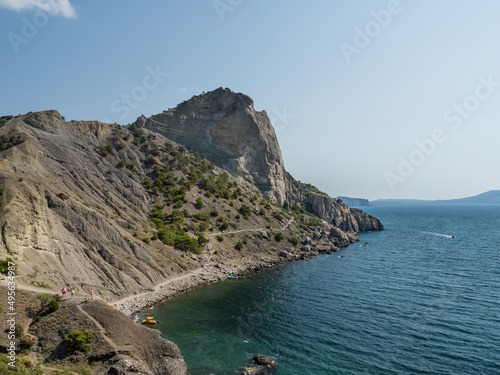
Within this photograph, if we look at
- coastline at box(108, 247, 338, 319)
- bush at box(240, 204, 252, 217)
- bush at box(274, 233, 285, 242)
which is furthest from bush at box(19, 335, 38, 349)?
bush at box(240, 204, 252, 217)

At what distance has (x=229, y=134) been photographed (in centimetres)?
13262

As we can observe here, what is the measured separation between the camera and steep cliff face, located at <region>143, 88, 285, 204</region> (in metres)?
131

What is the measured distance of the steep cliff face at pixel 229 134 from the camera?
430 feet

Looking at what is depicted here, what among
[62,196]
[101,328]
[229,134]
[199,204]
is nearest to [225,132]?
[229,134]

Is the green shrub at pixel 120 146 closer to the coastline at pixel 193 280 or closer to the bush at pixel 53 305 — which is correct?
the coastline at pixel 193 280

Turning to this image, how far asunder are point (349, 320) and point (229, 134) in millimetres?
104852

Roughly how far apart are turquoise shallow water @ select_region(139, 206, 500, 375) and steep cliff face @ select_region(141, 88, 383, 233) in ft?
229

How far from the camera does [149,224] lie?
233 feet

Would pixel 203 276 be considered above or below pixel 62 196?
below

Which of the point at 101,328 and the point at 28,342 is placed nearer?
the point at 28,342

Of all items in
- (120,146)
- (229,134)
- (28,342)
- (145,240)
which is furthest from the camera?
(229,134)

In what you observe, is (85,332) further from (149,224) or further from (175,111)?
(175,111)

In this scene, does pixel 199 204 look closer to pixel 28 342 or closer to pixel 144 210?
pixel 144 210

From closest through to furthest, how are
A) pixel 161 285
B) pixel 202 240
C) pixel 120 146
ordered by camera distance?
pixel 161 285 → pixel 202 240 → pixel 120 146
